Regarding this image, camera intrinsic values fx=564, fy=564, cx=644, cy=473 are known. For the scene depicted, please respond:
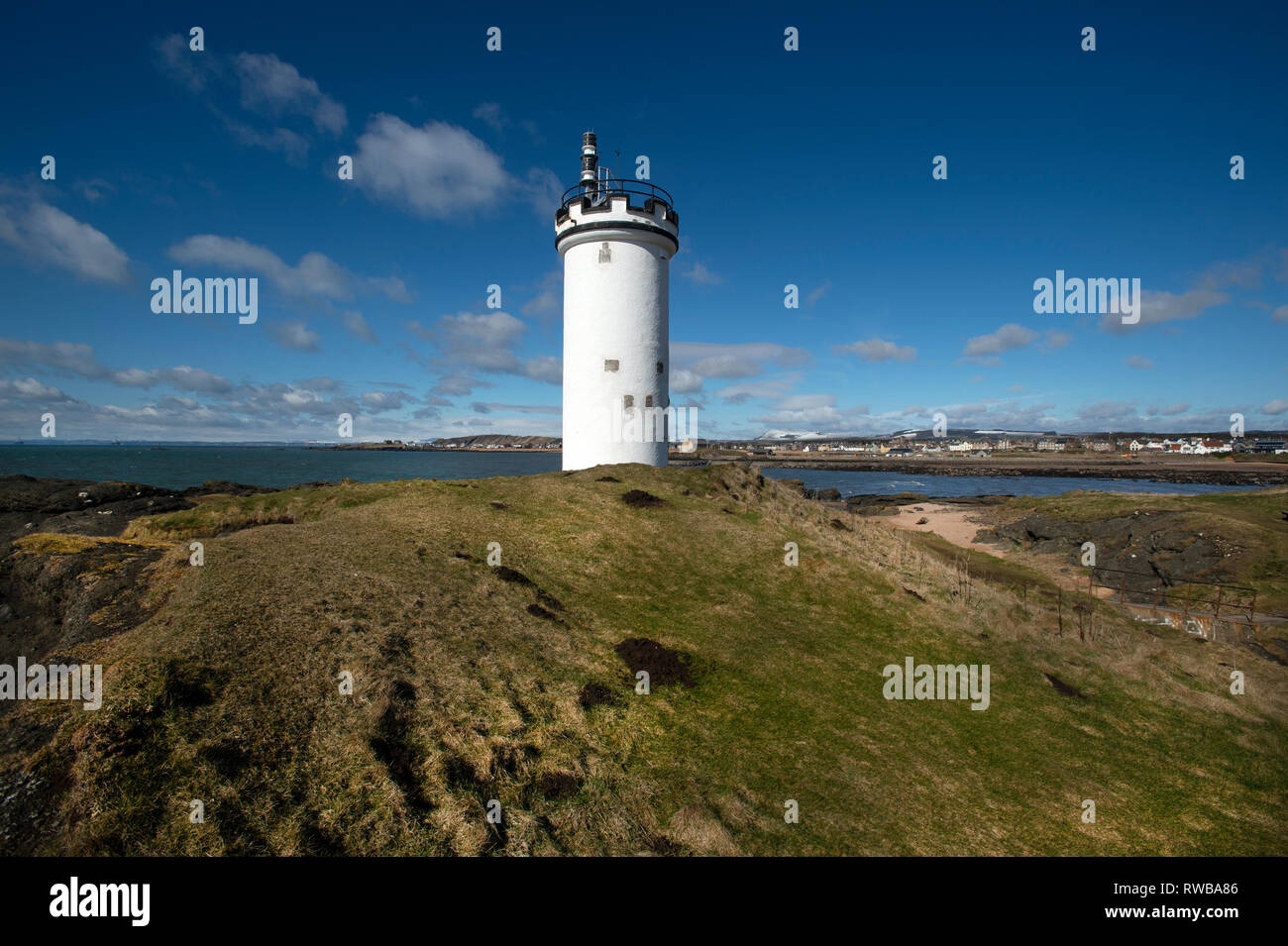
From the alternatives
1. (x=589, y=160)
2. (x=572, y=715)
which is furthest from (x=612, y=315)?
(x=572, y=715)

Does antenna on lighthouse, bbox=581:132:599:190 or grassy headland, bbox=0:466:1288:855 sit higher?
antenna on lighthouse, bbox=581:132:599:190

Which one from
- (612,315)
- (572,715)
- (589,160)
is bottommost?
(572,715)

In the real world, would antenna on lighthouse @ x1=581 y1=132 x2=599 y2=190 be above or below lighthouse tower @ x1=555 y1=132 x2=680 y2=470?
above

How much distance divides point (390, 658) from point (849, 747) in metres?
7.88

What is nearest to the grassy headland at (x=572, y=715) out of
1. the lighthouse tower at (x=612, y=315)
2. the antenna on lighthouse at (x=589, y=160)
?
the lighthouse tower at (x=612, y=315)

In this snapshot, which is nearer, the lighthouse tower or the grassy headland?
the grassy headland

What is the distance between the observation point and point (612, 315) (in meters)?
24.8

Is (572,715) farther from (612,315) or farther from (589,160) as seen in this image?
(589,160)

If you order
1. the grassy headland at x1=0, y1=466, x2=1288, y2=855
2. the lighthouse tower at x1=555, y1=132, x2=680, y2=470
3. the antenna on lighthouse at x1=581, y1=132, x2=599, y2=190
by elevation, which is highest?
the antenna on lighthouse at x1=581, y1=132, x2=599, y2=190

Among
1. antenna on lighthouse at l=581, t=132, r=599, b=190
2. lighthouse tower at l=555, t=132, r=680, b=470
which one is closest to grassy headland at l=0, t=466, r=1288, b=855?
lighthouse tower at l=555, t=132, r=680, b=470

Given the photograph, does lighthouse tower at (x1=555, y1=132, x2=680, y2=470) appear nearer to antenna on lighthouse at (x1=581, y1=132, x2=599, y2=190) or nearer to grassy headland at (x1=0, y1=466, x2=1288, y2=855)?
antenna on lighthouse at (x1=581, y1=132, x2=599, y2=190)

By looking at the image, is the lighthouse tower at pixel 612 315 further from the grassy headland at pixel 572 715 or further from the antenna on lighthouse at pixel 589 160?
the grassy headland at pixel 572 715

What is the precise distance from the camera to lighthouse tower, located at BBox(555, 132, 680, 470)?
24.7 metres
